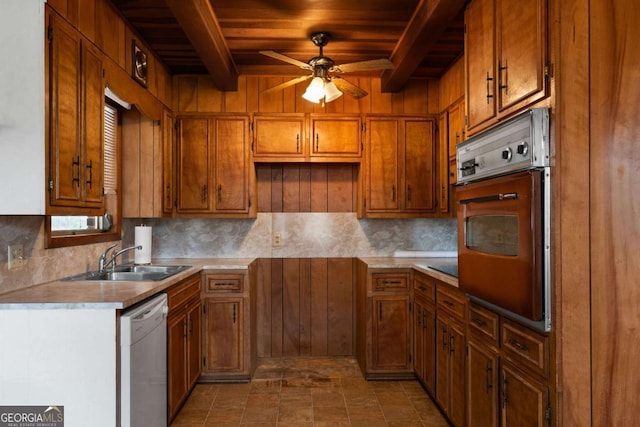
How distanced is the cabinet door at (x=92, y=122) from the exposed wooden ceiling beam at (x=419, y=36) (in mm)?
1839

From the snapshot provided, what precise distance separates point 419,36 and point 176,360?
255 cm

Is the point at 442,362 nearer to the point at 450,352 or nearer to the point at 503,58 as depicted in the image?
the point at 450,352

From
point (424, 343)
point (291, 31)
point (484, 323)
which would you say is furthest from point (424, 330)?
point (291, 31)

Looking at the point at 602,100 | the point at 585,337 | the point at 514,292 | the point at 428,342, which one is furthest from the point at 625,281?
the point at 428,342

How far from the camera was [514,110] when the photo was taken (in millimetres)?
1694

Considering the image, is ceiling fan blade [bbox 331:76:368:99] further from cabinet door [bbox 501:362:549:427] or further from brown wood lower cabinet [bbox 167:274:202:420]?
cabinet door [bbox 501:362:549:427]

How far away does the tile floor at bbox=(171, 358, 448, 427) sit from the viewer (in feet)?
8.75

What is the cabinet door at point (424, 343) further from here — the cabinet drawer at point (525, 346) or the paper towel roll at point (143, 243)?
the paper towel roll at point (143, 243)

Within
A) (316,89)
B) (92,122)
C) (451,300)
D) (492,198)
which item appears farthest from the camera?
(316,89)

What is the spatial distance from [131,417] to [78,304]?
55 cm

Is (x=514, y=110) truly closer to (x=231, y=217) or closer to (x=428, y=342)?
(x=428, y=342)

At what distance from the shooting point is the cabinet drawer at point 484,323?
72.9 inches

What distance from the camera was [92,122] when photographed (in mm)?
2139

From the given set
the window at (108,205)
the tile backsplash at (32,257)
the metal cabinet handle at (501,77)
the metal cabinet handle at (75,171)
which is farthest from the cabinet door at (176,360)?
the metal cabinet handle at (501,77)
